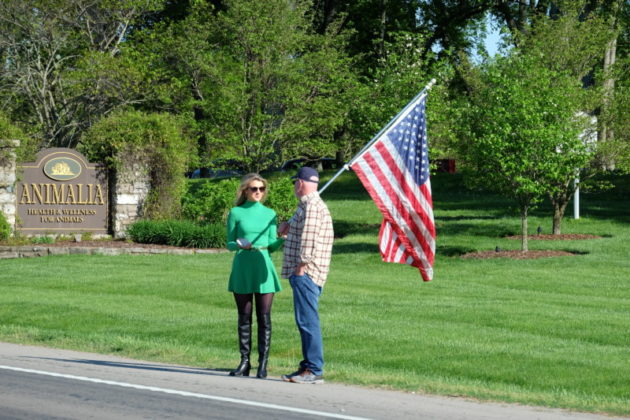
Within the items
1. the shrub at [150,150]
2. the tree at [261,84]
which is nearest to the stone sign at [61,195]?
the shrub at [150,150]

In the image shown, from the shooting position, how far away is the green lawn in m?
9.96

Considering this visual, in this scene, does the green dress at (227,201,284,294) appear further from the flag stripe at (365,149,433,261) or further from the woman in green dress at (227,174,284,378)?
the flag stripe at (365,149,433,261)

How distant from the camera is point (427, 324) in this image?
1337 centimetres

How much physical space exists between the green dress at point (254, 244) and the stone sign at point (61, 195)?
16743mm

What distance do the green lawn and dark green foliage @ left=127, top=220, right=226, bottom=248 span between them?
185 cm

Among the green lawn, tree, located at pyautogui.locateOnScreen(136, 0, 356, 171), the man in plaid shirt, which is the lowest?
the green lawn

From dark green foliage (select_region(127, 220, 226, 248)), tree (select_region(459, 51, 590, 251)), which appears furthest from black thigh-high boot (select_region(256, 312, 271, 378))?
dark green foliage (select_region(127, 220, 226, 248))

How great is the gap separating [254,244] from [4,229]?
16.2 m

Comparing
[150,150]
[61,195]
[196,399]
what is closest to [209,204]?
[150,150]

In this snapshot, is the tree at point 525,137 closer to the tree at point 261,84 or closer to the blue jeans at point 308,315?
the tree at point 261,84

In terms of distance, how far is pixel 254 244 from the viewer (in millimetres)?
9102

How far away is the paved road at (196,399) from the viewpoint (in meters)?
7.55

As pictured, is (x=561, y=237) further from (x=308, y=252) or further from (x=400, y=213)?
(x=308, y=252)

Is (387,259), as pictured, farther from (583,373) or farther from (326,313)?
(326,313)
